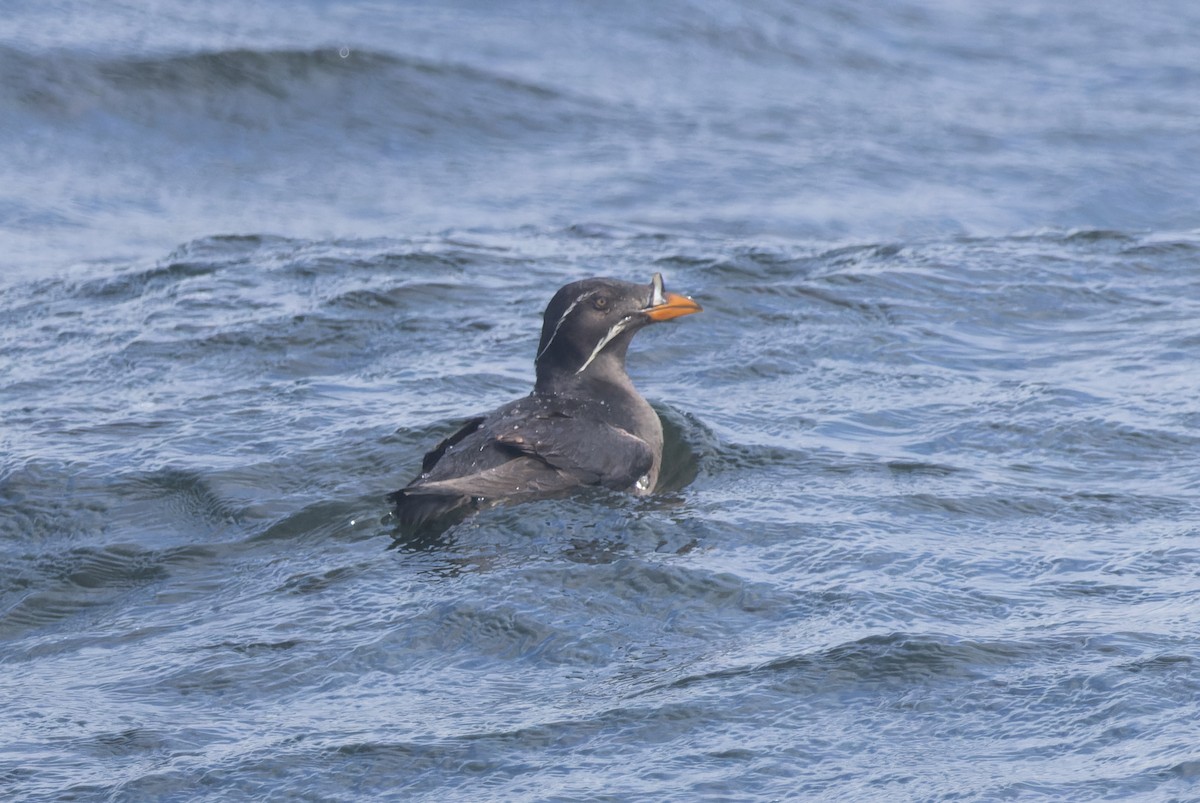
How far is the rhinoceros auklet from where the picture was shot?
7156 millimetres

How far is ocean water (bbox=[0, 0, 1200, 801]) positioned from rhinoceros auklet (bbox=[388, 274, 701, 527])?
17 centimetres

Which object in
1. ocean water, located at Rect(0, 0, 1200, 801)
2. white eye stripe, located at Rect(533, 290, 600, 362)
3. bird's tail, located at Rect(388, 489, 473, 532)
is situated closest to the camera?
ocean water, located at Rect(0, 0, 1200, 801)

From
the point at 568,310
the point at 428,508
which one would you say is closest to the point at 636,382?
the point at 568,310

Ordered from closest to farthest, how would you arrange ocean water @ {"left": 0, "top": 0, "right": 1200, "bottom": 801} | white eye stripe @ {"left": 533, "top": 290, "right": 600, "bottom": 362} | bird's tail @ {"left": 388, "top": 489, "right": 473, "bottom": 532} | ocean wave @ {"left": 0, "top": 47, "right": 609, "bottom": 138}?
ocean water @ {"left": 0, "top": 0, "right": 1200, "bottom": 801}
bird's tail @ {"left": 388, "top": 489, "right": 473, "bottom": 532}
white eye stripe @ {"left": 533, "top": 290, "right": 600, "bottom": 362}
ocean wave @ {"left": 0, "top": 47, "right": 609, "bottom": 138}

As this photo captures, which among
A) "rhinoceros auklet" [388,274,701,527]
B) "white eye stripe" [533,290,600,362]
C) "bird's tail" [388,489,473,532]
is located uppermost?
"white eye stripe" [533,290,600,362]

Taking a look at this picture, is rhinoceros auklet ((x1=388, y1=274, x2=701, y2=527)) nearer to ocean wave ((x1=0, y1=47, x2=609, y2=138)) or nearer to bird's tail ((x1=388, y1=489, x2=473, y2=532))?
bird's tail ((x1=388, y1=489, x2=473, y2=532))

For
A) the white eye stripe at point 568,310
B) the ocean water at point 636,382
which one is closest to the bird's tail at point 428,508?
the ocean water at point 636,382

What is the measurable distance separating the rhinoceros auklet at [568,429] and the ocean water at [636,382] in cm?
17

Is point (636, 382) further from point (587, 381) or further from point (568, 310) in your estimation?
point (568, 310)

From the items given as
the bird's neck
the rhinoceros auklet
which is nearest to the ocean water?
the rhinoceros auklet

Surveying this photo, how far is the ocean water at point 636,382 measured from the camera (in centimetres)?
536

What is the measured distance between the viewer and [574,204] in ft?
43.2

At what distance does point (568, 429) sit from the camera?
24.7 feet

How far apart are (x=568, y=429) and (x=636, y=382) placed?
71.5 inches
